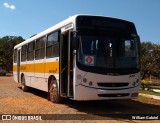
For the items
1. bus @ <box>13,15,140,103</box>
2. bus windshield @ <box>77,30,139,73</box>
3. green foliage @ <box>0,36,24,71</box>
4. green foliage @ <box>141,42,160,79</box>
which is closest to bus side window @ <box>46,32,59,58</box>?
bus @ <box>13,15,140,103</box>

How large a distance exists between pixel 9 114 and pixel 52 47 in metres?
4.39

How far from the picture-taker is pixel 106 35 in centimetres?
1266

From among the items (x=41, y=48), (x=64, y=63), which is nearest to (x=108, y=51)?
(x=64, y=63)

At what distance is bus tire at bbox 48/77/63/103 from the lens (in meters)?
14.2

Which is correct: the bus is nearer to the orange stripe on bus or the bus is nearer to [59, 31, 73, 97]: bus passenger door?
[59, 31, 73, 97]: bus passenger door

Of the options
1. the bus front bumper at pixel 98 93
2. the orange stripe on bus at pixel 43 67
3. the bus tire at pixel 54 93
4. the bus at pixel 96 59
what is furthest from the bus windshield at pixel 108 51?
the bus tire at pixel 54 93

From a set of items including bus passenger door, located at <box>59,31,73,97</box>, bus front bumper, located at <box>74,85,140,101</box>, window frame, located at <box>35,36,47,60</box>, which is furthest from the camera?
window frame, located at <box>35,36,47,60</box>

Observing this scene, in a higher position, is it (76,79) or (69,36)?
(69,36)

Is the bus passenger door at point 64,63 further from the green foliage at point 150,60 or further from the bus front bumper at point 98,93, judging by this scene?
the green foliage at point 150,60

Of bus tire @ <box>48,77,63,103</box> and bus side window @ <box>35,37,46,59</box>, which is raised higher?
bus side window @ <box>35,37,46,59</box>

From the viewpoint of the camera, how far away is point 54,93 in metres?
14.6

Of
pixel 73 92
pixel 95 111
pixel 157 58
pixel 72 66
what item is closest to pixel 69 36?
pixel 72 66

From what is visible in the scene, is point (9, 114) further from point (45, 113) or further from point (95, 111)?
point (95, 111)

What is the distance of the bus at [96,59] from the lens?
12.2m
